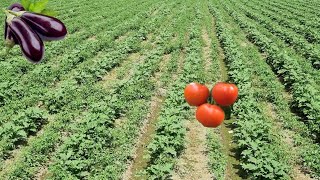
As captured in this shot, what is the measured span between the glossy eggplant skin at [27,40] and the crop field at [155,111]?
359cm

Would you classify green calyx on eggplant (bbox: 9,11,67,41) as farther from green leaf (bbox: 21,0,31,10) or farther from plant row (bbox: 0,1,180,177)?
plant row (bbox: 0,1,180,177)

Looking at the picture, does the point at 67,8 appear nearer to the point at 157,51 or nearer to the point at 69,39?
the point at 69,39

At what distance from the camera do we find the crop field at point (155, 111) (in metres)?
7.99

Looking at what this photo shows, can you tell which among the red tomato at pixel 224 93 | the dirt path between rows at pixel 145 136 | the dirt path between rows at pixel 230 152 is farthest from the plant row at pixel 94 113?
→ the red tomato at pixel 224 93

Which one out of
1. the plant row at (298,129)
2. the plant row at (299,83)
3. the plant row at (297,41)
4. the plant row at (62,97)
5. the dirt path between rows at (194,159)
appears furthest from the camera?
the plant row at (297,41)

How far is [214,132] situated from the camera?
9.69 m

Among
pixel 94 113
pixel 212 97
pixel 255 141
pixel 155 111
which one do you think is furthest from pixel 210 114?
pixel 155 111

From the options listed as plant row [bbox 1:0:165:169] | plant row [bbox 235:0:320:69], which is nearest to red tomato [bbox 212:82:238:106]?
plant row [bbox 1:0:165:169]

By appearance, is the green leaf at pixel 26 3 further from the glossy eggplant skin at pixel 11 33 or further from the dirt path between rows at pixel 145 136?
Result: the dirt path between rows at pixel 145 136

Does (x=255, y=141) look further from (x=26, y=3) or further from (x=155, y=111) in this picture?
(x=26, y=3)

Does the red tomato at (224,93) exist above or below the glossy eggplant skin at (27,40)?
below

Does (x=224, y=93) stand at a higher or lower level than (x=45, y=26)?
lower

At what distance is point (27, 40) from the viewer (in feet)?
3.73

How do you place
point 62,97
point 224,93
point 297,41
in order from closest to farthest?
1. point 224,93
2. point 62,97
3. point 297,41
